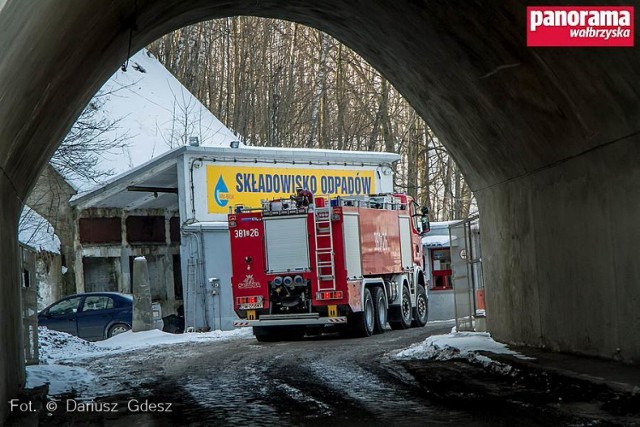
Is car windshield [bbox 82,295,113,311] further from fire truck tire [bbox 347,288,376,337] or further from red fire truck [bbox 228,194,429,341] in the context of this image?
fire truck tire [bbox 347,288,376,337]

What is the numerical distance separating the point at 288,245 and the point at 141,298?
5362mm

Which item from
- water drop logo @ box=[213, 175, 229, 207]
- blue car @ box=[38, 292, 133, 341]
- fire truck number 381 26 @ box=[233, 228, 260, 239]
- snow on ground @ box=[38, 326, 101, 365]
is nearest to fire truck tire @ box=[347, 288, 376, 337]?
fire truck number 381 26 @ box=[233, 228, 260, 239]

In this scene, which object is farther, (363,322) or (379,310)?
(379,310)

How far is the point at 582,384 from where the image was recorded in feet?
35.5

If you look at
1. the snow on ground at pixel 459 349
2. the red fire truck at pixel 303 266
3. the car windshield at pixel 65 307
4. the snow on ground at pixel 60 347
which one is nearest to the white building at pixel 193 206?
the car windshield at pixel 65 307

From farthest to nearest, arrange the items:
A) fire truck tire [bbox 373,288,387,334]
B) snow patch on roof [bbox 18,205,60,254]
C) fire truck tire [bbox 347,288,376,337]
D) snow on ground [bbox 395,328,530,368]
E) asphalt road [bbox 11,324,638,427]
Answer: snow patch on roof [bbox 18,205,60,254], fire truck tire [bbox 373,288,387,334], fire truck tire [bbox 347,288,376,337], snow on ground [bbox 395,328,530,368], asphalt road [bbox 11,324,638,427]

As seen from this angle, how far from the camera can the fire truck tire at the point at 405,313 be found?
1019 inches

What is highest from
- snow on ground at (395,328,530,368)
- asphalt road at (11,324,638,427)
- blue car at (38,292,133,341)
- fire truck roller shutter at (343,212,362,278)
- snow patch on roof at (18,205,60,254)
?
snow patch on roof at (18,205,60,254)

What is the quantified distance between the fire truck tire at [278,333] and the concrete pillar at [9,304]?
1009 cm

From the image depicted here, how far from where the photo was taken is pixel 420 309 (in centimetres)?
2741

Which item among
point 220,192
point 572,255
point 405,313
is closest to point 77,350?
point 405,313

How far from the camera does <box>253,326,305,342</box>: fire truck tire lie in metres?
23.3

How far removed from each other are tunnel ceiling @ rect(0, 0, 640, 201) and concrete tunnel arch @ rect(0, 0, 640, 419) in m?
0.03

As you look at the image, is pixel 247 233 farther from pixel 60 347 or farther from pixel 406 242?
pixel 406 242
